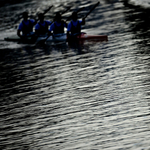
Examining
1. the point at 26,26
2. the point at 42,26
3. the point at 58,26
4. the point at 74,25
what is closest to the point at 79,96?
the point at 74,25

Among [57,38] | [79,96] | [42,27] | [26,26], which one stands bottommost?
[79,96]

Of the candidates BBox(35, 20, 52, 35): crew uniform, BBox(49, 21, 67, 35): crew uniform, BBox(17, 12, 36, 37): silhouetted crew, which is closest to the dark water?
BBox(49, 21, 67, 35): crew uniform

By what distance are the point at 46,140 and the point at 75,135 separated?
2.12 ft

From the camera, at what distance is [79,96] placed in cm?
1100

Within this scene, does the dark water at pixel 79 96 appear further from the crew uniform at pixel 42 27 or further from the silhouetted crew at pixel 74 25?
the crew uniform at pixel 42 27

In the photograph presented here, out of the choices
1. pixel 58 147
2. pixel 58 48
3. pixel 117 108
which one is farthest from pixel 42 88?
pixel 58 48

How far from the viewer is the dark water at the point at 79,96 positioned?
8188 millimetres

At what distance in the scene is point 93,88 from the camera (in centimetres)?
1149

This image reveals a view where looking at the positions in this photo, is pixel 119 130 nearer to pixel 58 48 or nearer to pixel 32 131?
pixel 32 131

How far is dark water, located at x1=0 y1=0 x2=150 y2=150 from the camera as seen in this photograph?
8188mm

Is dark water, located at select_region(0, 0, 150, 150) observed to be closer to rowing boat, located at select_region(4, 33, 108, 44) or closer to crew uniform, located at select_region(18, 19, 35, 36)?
rowing boat, located at select_region(4, 33, 108, 44)

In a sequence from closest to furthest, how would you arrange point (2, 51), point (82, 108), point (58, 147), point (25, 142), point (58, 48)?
1. point (58, 147)
2. point (25, 142)
3. point (82, 108)
4. point (58, 48)
5. point (2, 51)

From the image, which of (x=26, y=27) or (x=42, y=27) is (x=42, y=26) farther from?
(x=26, y=27)

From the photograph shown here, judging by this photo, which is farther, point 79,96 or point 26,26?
point 26,26
